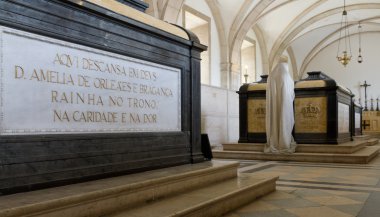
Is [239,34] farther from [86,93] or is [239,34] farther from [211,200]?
[211,200]

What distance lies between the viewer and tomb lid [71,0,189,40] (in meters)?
3.34

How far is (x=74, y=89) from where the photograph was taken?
301cm

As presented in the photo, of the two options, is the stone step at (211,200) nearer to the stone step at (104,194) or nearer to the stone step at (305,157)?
the stone step at (104,194)

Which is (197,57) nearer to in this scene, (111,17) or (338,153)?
(111,17)

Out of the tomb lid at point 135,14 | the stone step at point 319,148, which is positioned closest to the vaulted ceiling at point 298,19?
the stone step at point 319,148

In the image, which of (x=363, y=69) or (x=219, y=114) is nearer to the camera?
(x=219, y=114)

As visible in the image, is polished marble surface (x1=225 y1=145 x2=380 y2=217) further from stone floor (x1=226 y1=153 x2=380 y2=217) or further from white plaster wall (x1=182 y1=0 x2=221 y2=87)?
white plaster wall (x1=182 y1=0 x2=221 y2=87)

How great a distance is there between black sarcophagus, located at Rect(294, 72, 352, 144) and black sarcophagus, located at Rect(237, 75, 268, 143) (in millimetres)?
782

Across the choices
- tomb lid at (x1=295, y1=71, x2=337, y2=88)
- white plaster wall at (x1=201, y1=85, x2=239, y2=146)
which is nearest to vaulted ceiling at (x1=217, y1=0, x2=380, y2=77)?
white plaster wall at (x1=201, y1=85, x2=239, y2=146)

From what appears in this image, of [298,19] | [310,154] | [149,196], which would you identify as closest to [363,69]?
[298,19]

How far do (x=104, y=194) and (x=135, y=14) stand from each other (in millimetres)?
1836

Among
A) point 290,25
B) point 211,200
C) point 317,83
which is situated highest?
point 290,25

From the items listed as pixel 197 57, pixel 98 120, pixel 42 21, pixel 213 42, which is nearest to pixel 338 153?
pixel 197 57

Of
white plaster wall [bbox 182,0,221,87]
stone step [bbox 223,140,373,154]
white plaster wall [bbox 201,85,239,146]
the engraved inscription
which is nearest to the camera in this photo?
the engraved inscription
